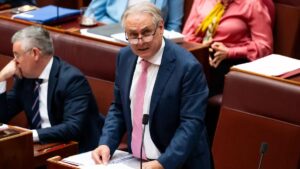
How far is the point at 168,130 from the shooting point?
172cm

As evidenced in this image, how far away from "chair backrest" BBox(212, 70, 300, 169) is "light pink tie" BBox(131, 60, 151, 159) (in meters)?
0.53

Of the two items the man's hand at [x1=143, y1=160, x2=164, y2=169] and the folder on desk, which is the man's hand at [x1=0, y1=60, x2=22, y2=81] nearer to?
the folder on desk

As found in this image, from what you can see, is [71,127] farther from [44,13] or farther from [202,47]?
[44,13]

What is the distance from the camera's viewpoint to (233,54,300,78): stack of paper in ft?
7.25

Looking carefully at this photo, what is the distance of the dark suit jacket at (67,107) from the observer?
2076 mm

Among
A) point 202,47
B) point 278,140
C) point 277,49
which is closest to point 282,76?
point 278,140

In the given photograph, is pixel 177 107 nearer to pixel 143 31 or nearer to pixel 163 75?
pixel 163 75

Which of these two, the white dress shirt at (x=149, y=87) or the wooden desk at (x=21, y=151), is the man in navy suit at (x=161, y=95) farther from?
the wooden desk at (x=21, y=151)

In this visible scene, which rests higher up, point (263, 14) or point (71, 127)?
point (263, 14)

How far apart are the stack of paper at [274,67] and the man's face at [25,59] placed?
26.1 inches

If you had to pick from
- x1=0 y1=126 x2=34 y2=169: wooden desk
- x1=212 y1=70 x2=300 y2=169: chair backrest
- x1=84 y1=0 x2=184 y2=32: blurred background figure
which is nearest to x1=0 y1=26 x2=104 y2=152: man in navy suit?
x1=0 y1=126 x2=34 y2=169: wooden desk

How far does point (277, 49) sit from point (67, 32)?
858 millimetres

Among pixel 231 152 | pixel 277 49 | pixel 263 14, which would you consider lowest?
pixel 231 152

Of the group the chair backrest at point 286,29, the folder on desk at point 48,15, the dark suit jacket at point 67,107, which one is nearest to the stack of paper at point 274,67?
the chair backrest at point 286,29
